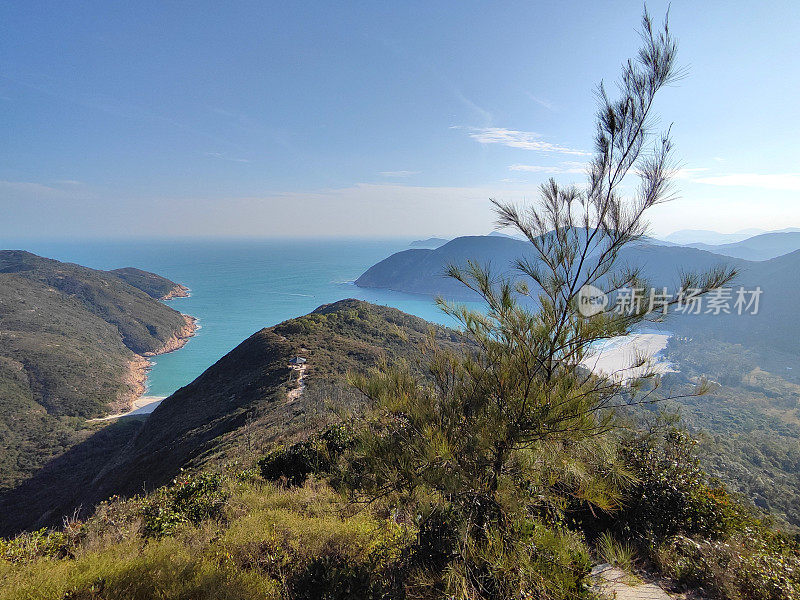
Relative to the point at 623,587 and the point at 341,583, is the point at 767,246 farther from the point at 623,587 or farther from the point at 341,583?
the point at 341,583

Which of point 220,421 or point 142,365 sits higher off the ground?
point 220,421

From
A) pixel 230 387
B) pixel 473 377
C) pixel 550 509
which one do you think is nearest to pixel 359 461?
pixel 473 377

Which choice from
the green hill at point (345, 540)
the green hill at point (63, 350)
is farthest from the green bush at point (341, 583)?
the green hill at point (63, 350)

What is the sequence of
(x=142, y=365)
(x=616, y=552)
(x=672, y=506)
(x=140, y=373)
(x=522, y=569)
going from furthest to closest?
(x=142, y=365) → (x=140, y=373) → (x=672, y=506) → (x=616, y=552) → (x=522, y=569)

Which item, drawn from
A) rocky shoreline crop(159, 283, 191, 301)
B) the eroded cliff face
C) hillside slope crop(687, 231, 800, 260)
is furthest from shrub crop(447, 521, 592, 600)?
hillside slope crop(687, 231, 800, 260)

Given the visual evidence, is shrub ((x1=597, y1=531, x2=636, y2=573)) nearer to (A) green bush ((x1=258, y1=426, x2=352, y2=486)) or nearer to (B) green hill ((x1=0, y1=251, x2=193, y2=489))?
(A) green bush ((x1=258, y1=426, x2=352, y2=486))

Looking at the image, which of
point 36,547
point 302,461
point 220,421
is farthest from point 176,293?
point 36,547
